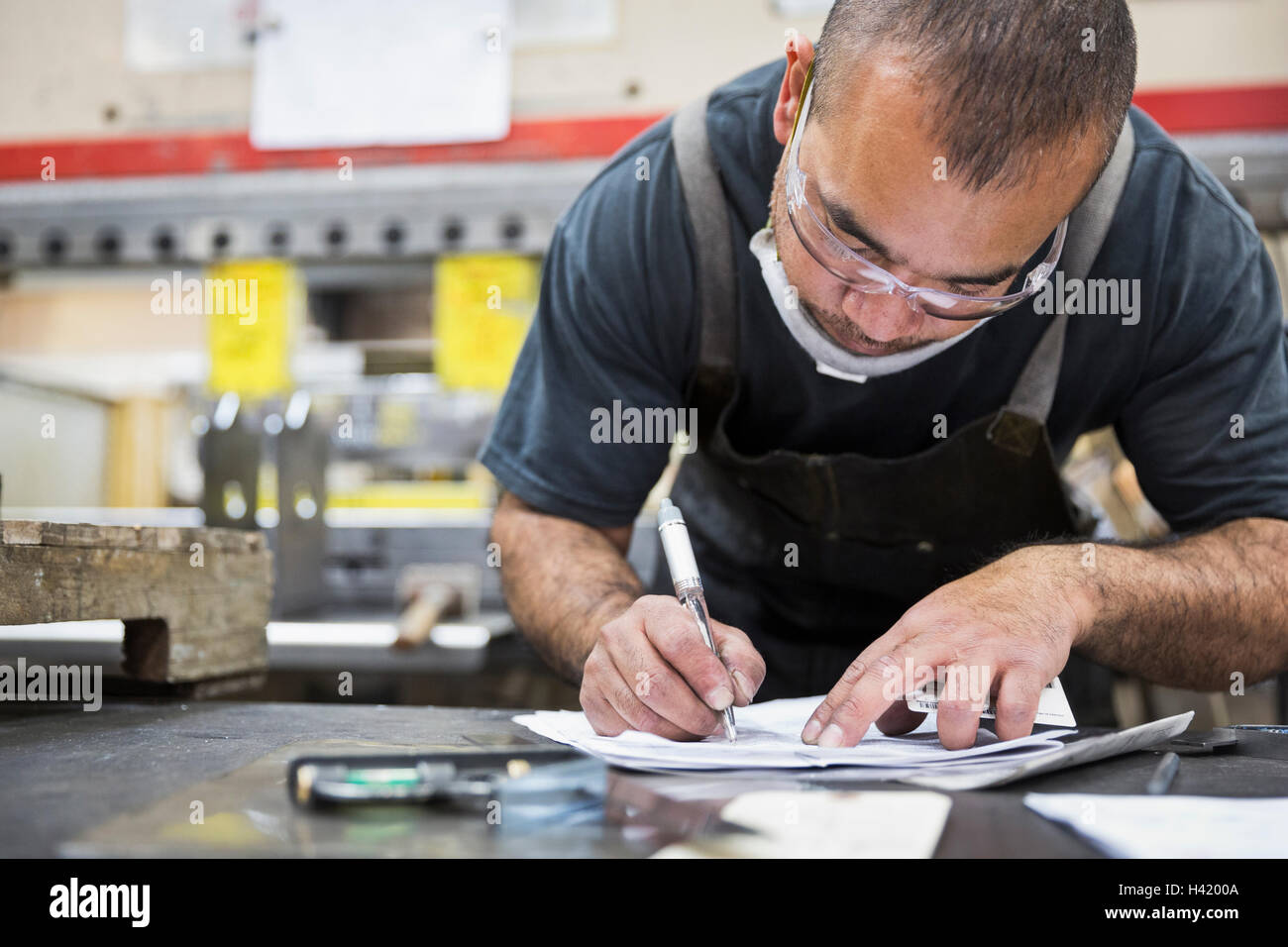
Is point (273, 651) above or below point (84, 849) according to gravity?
below

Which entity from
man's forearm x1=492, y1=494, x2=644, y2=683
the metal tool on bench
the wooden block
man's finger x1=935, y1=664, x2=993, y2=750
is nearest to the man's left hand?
man's finger x1=935, y1=664, x2=993, y2=750

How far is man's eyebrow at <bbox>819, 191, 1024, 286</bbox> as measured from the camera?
0.90m

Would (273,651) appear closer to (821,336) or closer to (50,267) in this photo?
(50,267)

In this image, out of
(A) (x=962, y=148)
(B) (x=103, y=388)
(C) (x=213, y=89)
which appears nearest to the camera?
(A) (x=962, y=148)

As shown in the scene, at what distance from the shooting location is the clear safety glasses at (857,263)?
36.9 inches

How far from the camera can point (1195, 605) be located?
108 cm

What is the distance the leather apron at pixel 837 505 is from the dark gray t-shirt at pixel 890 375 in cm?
3

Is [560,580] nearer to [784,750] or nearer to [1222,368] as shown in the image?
[784,750]

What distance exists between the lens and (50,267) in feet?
8.20

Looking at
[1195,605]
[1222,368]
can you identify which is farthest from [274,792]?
[1222,368]
